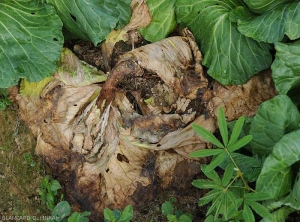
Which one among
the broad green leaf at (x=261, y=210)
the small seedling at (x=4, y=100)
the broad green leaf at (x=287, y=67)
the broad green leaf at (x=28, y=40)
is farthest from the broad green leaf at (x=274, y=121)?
the small seedling at (x=4, y=100)

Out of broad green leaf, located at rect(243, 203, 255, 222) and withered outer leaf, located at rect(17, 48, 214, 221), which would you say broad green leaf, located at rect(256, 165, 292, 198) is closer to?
broad green leaf, located at rect(243, 203, 255, 222)

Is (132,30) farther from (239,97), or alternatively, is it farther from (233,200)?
(233,200)

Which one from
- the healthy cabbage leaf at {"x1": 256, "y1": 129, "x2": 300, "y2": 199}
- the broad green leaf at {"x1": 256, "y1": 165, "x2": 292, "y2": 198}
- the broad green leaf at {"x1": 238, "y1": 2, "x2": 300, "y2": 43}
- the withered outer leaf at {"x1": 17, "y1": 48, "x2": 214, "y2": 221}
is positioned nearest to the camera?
the healthy cabbage leaf at {"x1": 256, "y1": 129, "x2": 300, "y2": 199}

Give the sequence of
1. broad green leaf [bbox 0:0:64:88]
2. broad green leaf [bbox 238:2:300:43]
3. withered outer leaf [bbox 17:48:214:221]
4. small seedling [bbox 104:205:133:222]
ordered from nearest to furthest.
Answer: small seedling [bbox 104:205:133:222] → broad green leaf [bbox 238:2:300:43] → broad green leaf [bbox 0:0:64:88] → withered outer leaf [bbox 17:48:214:221]

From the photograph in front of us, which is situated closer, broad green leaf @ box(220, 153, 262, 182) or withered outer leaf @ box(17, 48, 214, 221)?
broad green leaf @ box(220, 153, 262, 182)

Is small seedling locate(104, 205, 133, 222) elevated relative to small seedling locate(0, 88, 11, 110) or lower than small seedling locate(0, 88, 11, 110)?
lower

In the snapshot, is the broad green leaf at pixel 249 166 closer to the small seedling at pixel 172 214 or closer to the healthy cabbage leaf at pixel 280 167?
the healthy cabbage leaf at pixel 280 167

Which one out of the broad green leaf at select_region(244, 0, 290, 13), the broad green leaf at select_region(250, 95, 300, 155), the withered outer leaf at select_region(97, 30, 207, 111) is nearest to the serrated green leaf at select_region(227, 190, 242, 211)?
the broad green leaf at select_region(250, 95, 300, 155)
